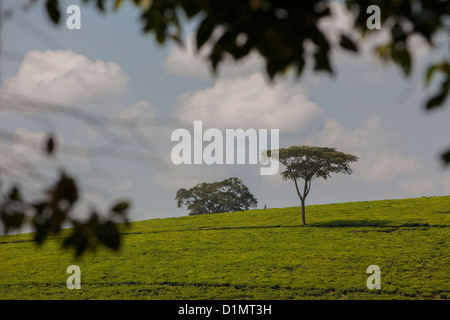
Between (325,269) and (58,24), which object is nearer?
(58,24)

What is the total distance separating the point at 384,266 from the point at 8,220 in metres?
29.5

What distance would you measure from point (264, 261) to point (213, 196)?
45.7 meters

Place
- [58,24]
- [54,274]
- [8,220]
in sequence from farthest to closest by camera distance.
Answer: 1. [54,274]
2. [58,24]
3. [8,220]

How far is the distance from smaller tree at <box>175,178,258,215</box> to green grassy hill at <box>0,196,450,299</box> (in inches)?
1075

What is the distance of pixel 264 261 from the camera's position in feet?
105

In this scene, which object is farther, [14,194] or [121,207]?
[14,194]

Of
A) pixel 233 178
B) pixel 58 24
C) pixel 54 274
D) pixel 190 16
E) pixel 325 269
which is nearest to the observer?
pixel 190 16

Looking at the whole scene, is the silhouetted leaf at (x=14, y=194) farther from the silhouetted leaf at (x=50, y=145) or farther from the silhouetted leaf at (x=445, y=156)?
the silhouetted leaf at (x=445, y=156)

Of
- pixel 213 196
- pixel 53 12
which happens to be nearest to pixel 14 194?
pixel 53 12

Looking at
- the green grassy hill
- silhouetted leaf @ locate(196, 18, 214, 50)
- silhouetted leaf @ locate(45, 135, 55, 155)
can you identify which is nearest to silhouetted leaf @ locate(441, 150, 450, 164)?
silhouetted leaf @ locate(196, 18, 214, 50)

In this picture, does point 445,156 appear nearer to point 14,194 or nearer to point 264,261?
point 14,194

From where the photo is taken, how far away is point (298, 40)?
271 cm
